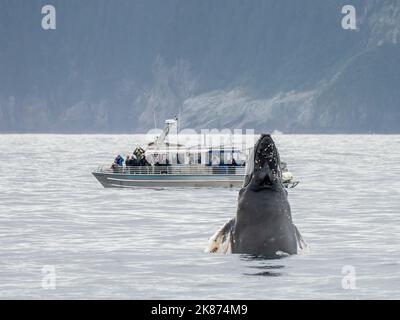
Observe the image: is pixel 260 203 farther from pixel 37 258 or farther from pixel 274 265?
pixel 37 258

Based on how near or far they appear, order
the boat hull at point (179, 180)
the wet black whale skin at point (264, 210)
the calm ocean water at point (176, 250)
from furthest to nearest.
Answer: the boat hull at point (179, 180)
the calm ocean water at point (176, 250)
the wet black whale skin at point (264, 210)

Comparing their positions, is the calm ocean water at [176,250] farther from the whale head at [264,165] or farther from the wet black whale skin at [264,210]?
the whale head at [264,165]

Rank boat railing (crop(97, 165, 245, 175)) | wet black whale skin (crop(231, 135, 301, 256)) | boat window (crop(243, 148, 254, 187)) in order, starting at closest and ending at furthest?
wet black whale skin (crop(231, 135, 301, 256)) < boat window (crop(243, 148, 254, 187)) < boat railing (crop(97, 165, 245, 175))

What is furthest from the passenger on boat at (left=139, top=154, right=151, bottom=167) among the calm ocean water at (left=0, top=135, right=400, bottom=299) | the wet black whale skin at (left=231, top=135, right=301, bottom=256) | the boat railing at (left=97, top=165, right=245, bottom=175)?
the wet black whale skin at (left=231, top=135, right=301, bottom=256)

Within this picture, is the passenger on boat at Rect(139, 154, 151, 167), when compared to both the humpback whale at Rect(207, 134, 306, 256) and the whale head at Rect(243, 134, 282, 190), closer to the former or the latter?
the humpback whale at Rect(207, 134, 306, 256)

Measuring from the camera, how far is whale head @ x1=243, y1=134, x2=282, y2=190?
30.0 meters

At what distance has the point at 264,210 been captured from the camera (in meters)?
30.6

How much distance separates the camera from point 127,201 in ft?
227

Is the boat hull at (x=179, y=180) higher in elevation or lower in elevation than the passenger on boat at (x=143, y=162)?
lower

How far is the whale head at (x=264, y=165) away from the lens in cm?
2997

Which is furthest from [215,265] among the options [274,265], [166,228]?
[166,228]

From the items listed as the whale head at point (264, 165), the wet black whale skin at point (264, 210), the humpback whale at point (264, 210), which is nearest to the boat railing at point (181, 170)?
the humpback whale at point (264, 210)

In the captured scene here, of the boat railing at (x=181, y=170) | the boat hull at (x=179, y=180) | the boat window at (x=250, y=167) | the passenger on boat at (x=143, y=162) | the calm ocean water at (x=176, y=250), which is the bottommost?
the calm ocean water at (x=176, y=250)

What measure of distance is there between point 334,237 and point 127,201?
26.9m
